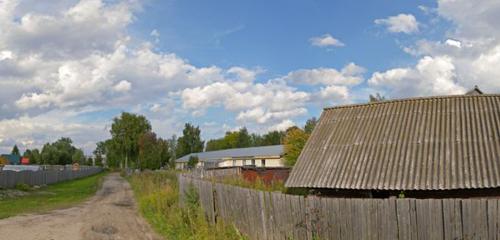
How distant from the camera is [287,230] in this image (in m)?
10.6

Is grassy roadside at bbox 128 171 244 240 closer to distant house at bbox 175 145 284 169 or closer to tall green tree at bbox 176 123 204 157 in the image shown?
distant house at bbox 175 145 284 169

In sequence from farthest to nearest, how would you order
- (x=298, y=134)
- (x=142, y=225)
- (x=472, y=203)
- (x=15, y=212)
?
(x=298, y=134) < (x=15, y=212) < (x=142, y=225) < (x=472, y=203)

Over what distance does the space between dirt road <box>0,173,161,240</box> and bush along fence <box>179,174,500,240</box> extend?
482 centimetres

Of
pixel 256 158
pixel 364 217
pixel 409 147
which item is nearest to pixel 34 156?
pixel 256 158

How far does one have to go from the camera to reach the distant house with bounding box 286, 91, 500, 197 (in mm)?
14500

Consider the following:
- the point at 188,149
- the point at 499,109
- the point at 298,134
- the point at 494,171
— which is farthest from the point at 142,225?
the point at 188,149

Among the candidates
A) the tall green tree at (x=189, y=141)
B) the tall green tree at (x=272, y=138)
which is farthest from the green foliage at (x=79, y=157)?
the tall green tree at (x=272, y=138)

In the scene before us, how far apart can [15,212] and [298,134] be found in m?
38.9

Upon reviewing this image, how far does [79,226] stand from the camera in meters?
18.0

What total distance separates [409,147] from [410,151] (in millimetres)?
228

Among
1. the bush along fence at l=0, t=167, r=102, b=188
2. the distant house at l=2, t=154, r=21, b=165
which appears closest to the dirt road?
the bush along fence at l=0, t=167, r=102, b=188

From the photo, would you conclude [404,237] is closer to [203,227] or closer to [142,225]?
[203,227]

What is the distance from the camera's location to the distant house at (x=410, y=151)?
47.6ft

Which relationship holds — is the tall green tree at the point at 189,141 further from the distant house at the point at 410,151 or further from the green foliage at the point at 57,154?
the distant house at the point at 410,151
